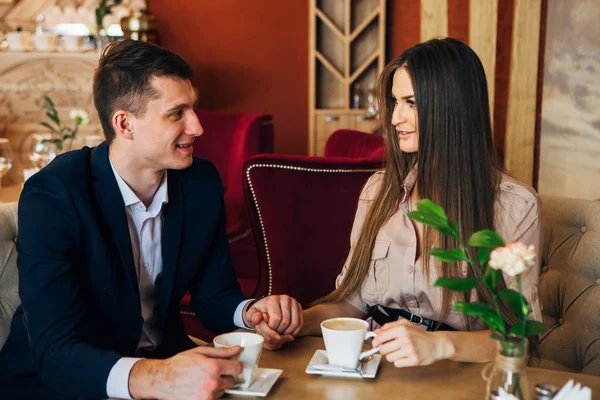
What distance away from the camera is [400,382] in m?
1.27

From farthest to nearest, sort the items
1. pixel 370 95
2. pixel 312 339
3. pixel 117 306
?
pixel 370 95 < pixel 117 306 < pixel 312 339

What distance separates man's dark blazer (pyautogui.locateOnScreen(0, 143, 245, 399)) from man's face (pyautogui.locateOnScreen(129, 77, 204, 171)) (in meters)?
0.10

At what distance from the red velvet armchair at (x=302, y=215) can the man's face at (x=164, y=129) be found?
0.55 meters

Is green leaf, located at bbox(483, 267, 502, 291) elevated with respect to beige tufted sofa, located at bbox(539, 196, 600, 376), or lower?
elevated

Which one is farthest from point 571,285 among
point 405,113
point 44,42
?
point 44,42

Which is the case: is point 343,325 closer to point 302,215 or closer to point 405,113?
point 405,113

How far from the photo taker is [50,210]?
1.58 meters

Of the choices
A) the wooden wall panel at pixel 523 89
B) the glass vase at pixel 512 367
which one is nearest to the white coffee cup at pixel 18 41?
the wooden wall panel at pixel 523 89

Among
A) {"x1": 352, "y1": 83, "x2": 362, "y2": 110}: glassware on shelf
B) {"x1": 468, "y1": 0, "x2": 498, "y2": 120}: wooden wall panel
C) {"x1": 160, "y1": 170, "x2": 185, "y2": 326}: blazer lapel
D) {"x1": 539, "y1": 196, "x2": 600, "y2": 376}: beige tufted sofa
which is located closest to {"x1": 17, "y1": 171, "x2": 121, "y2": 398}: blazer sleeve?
{"x1": 160, "y1": 170, "x2": 185, "y2": 326}: blazer lapel

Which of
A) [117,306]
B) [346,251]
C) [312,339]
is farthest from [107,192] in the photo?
[346,251]

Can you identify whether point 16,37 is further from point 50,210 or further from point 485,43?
point 50,210

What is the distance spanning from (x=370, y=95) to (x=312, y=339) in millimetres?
4001

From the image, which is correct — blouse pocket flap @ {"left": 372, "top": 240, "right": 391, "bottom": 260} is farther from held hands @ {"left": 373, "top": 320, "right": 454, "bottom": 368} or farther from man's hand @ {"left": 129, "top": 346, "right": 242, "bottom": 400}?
man's hand @ {"left": 129, "top": 346, "right": 242, "bottom": 400}

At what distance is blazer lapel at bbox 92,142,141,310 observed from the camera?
166 centimetres
